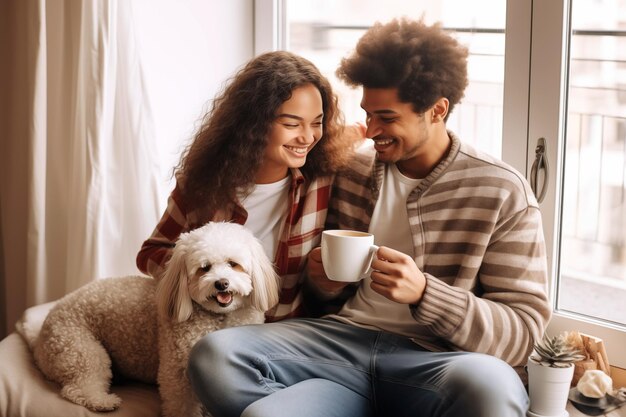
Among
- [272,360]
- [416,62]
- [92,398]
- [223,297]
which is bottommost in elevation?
[92,398]

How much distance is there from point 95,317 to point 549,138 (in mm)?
1220

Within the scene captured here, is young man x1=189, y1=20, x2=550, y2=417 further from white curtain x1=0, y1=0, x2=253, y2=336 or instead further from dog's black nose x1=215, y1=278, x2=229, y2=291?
white curtain x1=0, y1=0, x2=253, y2=336

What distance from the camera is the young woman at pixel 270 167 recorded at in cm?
175

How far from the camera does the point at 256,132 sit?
175 cm

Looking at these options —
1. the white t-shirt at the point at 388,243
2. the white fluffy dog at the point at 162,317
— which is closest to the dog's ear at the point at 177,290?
the white fluffy dog at the point at 162,317

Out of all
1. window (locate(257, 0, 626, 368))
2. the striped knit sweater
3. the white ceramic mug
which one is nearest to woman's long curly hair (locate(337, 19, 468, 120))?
the striped knit sweater

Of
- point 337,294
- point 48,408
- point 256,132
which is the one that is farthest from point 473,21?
point 48,408

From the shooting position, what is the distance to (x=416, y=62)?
161 cm

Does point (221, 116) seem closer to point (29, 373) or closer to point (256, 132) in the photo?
point (256, 132)

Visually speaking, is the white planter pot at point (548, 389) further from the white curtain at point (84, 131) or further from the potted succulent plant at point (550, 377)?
the white curtain at point (84, 131)

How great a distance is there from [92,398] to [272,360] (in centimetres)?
43

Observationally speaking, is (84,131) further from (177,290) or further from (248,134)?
(177,290)

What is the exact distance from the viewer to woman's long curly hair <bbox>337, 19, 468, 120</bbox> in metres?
1.61

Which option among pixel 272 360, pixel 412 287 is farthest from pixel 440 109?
pixel 272 360
